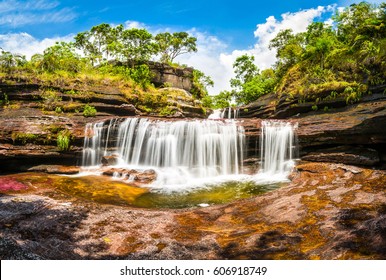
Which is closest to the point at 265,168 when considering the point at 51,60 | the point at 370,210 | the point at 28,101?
the point at 370,210

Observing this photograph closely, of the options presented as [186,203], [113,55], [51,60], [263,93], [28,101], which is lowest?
[186,203]

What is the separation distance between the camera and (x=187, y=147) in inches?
603

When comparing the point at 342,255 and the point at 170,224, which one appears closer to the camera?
the point at 342,255

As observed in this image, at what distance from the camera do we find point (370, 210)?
17.9ft

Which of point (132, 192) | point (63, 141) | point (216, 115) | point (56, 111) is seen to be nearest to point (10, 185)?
point (132, 192)

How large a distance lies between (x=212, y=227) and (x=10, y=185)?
760 cm

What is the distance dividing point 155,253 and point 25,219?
318 centimetres

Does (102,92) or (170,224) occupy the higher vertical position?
(102,92)

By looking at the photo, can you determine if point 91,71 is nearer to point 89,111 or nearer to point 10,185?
point 89,111

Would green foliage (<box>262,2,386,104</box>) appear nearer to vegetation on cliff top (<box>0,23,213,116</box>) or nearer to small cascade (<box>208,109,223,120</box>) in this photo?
small cascade (<box>208,109,223,120</box>)

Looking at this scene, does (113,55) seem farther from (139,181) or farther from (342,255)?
(342,255)

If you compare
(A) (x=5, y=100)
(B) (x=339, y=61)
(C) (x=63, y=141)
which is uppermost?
(B) (x=339, y=61)

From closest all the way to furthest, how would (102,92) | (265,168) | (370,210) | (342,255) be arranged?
(342,255), (370,210), (265,168), (102,92)

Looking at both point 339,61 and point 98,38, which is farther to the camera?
point 98,38
